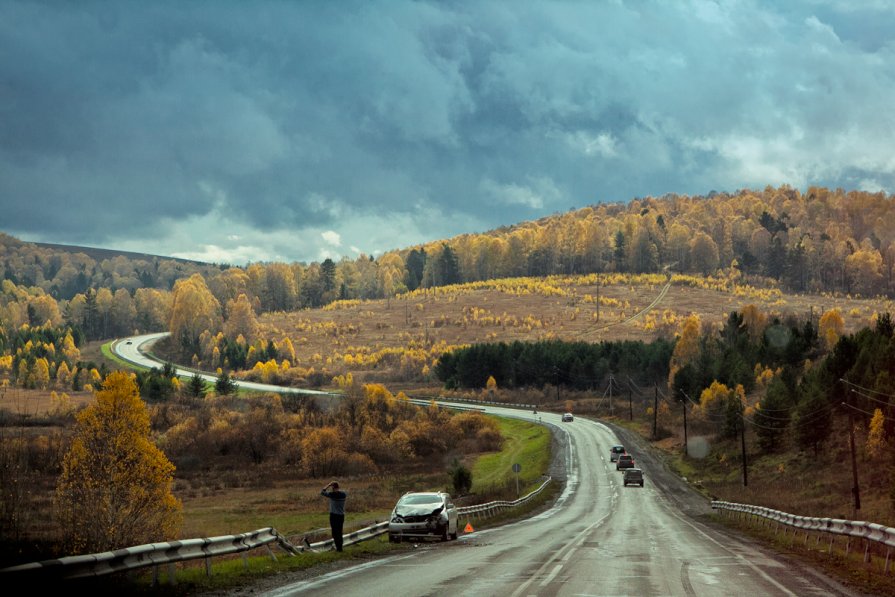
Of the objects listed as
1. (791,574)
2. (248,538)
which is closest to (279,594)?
(248,538)

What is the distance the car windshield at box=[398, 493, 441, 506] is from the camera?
91.8 ft

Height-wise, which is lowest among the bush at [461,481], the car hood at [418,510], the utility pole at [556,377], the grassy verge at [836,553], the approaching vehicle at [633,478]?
the approaching vehicle at [633,478]

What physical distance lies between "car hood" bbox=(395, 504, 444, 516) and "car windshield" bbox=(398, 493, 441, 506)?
0.31m

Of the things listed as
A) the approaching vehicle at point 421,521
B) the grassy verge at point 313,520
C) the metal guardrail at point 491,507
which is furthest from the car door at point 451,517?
the metal guardrail at point 491,507

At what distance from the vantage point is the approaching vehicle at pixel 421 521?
26.7 metres

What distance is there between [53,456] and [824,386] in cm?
7394

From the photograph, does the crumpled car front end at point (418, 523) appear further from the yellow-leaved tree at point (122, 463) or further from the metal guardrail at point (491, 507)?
the yellow-leaved tree at point (122, 463)

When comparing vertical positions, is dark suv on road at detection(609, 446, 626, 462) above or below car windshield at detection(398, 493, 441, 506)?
below

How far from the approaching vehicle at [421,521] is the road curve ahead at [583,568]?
0.64 meters

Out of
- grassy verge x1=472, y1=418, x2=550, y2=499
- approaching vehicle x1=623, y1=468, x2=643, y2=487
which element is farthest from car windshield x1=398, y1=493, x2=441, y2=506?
approaching vehicle x1=623, y1=468, x2=643, y2=487

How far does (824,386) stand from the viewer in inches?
3132

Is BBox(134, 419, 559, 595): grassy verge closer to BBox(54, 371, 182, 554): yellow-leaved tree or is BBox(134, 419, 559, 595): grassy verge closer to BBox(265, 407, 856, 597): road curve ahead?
BBox(265, 407, 856, 597): road curve ahead

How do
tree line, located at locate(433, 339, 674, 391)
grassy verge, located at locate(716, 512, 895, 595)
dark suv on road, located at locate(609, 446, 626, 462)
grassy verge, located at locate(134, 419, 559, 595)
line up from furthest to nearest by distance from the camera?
tree line, located at locate(433, 339, 674, 391)
dark suv on road, located at locate(609, 446, 626, 462)
grassy verge, located at locate(716, 512, 895, 595)
grassy verge, located at locate(134, 419, 559, 595)

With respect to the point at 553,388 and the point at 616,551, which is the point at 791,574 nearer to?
the point at 616,551
